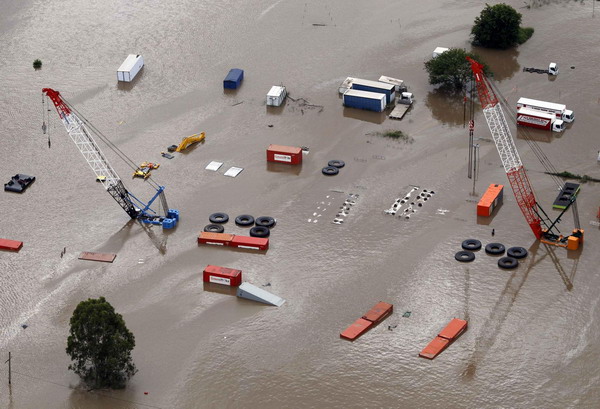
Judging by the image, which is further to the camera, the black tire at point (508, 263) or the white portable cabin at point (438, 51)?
the white portable cabin at point (438, 51)

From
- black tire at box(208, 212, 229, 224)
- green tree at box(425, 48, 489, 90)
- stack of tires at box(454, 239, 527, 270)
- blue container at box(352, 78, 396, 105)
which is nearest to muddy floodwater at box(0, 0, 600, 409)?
stack of tires at box(454, 239, 527, 270)

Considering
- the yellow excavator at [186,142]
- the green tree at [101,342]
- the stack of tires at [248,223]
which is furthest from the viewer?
the yellow excavator at [186,142]

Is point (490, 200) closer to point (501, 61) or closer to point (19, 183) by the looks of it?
point (501, 61)

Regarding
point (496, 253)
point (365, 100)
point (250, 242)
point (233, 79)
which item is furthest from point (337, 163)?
point (233, 79)

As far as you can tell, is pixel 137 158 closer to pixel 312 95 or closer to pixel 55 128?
pixel 55 128

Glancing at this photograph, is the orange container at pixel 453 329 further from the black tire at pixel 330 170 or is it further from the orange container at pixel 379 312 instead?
the black tire at pixel 330 170

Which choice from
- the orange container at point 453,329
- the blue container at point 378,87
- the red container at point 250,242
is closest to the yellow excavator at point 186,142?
the blue container at point 378,87

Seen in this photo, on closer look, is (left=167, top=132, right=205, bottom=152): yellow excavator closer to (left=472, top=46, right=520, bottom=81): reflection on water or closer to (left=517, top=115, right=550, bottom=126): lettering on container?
(left=517, top=115, right=550, bottom=126): lettering on container
